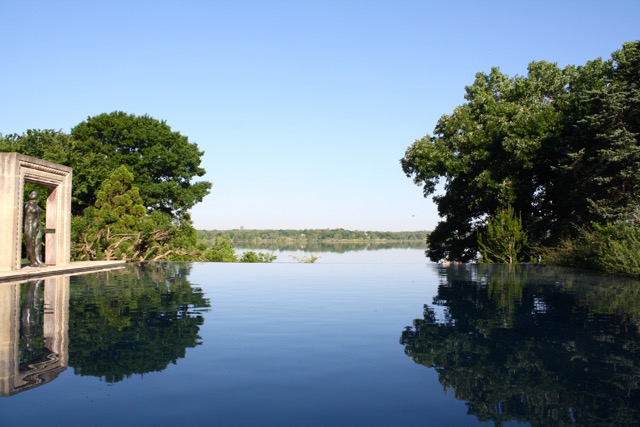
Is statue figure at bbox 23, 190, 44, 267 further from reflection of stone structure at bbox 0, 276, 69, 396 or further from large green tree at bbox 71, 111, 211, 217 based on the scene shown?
large green tree at bbox 71, 111, 211, 217

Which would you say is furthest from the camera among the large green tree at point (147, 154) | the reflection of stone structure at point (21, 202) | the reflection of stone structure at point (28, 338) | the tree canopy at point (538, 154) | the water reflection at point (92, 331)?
the large green tree at point (147, 154)

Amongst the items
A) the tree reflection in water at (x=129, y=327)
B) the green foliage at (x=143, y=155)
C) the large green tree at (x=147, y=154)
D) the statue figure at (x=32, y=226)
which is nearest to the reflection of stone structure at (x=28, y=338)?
the tree reflection in water at (x=129, y=327)

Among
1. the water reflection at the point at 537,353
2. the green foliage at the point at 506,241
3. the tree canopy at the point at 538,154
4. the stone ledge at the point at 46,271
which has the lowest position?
the water reflection at the point at 537,353

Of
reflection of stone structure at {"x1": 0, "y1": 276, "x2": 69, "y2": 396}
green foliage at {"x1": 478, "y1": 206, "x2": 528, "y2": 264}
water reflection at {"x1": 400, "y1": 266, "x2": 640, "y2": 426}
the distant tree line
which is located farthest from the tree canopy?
the distant tree line

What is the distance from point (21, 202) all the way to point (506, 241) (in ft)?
54.0

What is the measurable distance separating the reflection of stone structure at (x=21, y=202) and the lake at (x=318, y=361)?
4.65 m

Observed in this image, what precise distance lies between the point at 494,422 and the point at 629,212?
15852mm

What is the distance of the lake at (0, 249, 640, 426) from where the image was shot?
3477 millimetres

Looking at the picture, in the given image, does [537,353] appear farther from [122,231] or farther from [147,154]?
[147,154]

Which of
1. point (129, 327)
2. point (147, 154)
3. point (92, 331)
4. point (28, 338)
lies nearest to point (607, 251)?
point (129, 327)

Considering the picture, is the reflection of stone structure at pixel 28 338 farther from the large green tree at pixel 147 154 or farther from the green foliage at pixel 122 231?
the large green tree at pixel 147 154

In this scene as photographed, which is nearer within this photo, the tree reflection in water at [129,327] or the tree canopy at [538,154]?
the tree reflection in water at [129,327]

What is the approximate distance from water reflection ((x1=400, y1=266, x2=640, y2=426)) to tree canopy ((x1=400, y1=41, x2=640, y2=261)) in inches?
396

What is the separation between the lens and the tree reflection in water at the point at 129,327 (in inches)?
183
